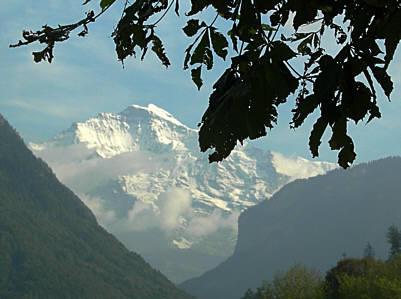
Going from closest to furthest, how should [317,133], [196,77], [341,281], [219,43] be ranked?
[317,133]
[219,43]
[196,77]
[341,281]

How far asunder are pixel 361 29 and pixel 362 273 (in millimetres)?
49058

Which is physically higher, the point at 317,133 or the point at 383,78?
the point at 383,78

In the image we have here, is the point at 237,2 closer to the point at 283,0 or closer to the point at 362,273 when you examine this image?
the point at 283,0

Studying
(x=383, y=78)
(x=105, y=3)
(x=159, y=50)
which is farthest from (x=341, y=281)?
(x=105, y=3)

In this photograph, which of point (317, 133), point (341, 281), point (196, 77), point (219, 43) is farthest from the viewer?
point (341, 281)

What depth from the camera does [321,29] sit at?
3076 mm

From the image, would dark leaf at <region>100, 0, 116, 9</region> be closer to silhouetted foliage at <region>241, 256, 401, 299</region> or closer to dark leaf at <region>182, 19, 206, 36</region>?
dark leaf at <region>182, 19, 206, 36</region>

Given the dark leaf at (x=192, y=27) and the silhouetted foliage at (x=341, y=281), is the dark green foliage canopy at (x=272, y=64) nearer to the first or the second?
the dark leaf at (x=192, y=27)

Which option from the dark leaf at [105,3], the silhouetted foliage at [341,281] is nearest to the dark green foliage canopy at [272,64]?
the dark leaf at [105,3]

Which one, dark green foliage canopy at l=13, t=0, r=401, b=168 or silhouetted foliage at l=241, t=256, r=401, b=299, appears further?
silhouetted foliage at l=241, t=256, r=401, b=299

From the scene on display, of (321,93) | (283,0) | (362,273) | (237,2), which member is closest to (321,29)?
(283,0)

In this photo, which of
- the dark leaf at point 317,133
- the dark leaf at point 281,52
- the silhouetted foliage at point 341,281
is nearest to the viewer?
the dark leaf at point 281,52

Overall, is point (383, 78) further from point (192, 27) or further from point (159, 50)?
point (159, 50)

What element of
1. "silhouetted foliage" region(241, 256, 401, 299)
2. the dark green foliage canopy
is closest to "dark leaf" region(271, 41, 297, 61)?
the dark green foliage canopy
